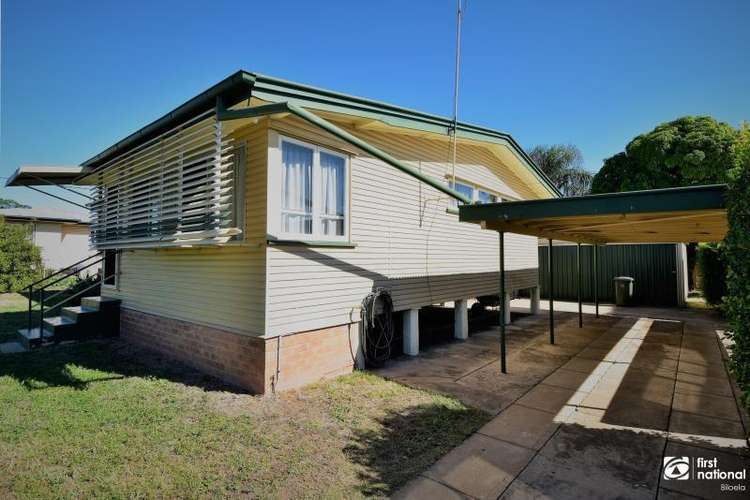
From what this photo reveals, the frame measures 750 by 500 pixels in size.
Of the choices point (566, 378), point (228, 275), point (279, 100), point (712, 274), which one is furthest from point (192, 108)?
point (712, 274)

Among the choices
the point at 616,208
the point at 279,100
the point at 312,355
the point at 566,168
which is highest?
the point at 566,168

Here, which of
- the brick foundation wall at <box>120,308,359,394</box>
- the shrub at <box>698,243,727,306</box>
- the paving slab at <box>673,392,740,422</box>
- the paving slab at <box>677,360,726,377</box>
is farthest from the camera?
the shrub at <box>698,243,727,306</box>

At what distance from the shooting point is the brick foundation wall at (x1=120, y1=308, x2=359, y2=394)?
16.6ft

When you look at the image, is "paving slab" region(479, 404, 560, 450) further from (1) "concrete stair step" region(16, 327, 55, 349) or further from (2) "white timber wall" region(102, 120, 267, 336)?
(1) "concrete stair step" region(16, 327, 55, 349)

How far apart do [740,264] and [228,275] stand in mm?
5899

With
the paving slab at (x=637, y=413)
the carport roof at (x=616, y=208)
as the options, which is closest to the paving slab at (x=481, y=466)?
the paving slab at (x=637, y=413)

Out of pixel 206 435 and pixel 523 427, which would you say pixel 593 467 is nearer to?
pixel 523 427

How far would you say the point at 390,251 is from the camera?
703 cm

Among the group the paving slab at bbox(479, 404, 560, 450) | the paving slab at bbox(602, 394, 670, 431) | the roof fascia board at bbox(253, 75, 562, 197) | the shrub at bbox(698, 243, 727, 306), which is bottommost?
the paving slab at bbox(602, 394, 670, 431)

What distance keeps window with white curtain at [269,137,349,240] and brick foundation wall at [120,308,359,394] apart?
5.16ft

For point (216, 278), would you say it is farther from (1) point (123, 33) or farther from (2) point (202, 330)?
(1) point (123, 33)

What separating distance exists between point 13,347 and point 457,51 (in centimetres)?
1111

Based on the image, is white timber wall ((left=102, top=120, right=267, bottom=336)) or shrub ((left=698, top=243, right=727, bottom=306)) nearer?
white timber wall ((left=102, top=120, right=267, bottom=336))

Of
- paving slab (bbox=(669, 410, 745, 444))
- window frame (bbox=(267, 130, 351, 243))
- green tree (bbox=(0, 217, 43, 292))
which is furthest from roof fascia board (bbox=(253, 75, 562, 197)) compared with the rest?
green tree (bbox=(0, 217, 43, 292))
